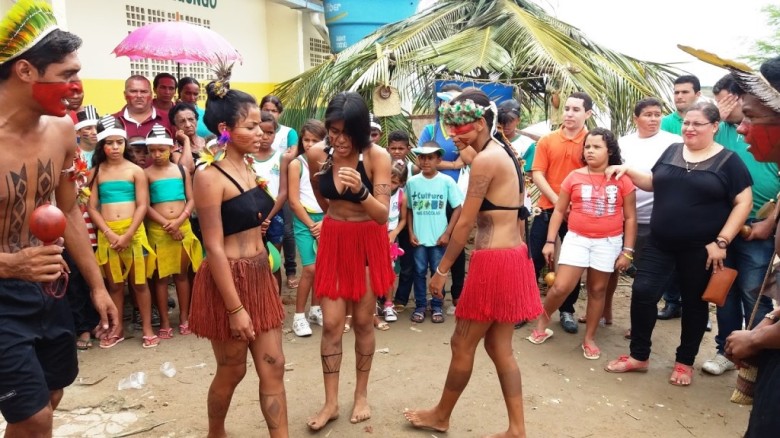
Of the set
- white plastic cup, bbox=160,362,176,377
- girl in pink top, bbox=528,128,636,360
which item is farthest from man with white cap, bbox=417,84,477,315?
white plastic cup, bbox=160,362,176,377

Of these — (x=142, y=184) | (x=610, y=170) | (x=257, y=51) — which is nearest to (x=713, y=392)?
(x=610, y=170)

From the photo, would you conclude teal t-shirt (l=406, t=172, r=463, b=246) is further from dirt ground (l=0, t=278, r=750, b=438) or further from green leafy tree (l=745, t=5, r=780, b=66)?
green leafy tree (l=745, t=5, r=780, b=66)

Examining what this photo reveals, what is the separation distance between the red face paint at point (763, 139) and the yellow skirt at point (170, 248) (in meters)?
4.02

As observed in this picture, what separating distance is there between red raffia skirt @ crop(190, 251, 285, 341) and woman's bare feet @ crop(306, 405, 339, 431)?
0.77m

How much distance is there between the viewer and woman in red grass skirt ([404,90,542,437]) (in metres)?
3.09

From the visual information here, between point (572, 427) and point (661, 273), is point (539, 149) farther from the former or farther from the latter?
point (572, 427)

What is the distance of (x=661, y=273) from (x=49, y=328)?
12.0 feet

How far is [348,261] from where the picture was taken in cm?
345

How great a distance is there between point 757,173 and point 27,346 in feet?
14.8

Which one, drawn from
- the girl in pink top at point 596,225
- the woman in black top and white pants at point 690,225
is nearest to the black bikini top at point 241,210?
the girl in pink top at point 596,225

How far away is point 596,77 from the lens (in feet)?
22.7

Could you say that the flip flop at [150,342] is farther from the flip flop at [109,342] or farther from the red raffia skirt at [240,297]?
the red raffia skirt at [240,297]

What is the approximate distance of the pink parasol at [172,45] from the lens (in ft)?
18.4

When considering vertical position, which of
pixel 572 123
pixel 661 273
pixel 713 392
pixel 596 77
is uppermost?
pixel 596 77
